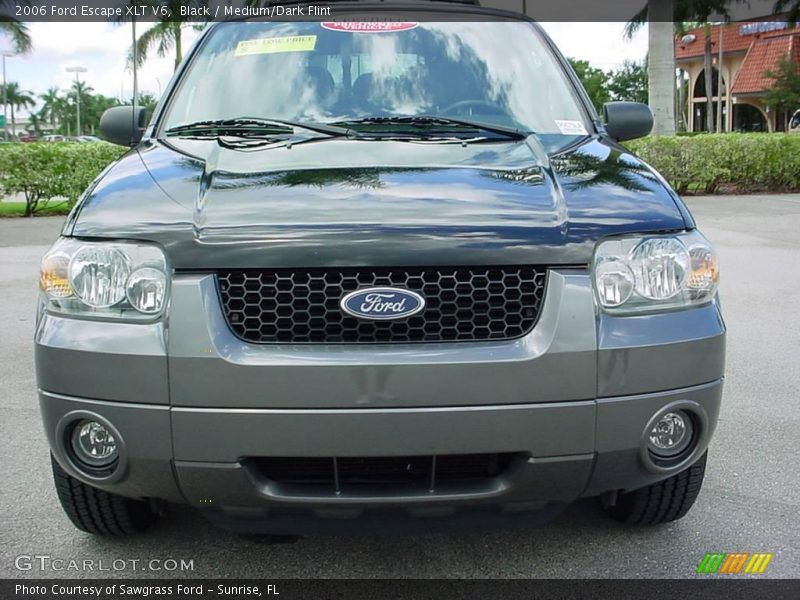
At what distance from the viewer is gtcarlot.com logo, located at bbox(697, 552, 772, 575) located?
8.75 feet

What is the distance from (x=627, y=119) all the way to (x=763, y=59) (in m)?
44.7

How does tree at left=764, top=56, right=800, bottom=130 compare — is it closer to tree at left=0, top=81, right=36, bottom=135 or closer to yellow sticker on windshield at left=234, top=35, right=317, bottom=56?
yellow sticker on windshield at left=234, top=35, right=317, bottom=56

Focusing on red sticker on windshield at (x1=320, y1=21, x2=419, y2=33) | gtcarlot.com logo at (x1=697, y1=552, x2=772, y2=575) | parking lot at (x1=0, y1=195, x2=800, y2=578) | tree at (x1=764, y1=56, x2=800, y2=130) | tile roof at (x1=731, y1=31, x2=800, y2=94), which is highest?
tile roof at (x1=731, y1=31, x2=800, y2=94)

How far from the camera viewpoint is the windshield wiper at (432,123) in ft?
10.3

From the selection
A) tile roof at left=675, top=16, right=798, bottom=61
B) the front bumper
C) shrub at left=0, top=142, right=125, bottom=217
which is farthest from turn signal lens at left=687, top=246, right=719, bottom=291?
tile roof at left=675, top=16, right=798, bottom=61

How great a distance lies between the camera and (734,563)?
2719 mm

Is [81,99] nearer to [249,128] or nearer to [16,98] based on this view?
[16,98]

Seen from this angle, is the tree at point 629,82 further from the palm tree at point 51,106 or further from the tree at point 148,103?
the palm tree at point 51,106

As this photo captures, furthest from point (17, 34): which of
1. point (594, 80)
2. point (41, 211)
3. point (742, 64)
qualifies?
point (594, 80)

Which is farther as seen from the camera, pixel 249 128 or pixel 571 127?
pixel 571 127

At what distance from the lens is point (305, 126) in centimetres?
312

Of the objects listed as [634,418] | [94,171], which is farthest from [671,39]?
[634,418]

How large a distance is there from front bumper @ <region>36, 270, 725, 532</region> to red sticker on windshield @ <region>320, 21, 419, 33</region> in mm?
1926

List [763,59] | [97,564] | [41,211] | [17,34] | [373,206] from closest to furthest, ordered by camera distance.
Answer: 1. [373,206]
2. [97,564]
3. [41,211]
4. [17,34]
5. [763,59]
